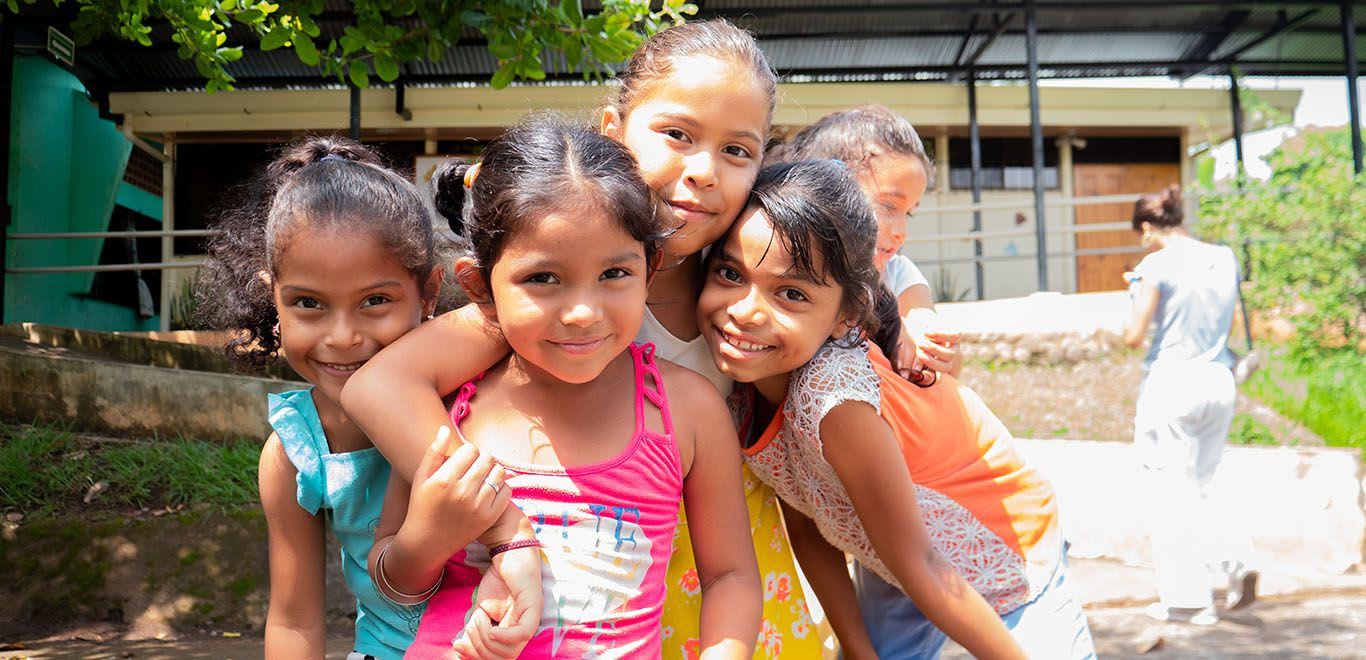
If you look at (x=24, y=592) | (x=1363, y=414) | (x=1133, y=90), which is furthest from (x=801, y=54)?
(x=24, y=592)

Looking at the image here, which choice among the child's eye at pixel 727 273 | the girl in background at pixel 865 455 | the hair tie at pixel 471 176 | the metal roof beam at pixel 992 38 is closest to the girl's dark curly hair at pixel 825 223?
the girl in background at pixel 865 455

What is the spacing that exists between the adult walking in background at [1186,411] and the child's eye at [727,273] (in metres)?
3.52

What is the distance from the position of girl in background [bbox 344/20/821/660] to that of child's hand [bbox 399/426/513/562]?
184mm

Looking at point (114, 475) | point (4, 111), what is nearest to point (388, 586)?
point (114, 475)

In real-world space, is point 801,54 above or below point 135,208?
above

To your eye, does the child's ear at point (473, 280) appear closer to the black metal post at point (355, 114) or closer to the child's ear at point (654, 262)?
the child's ear at point (654, 262)

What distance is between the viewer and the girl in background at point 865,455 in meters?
1.61

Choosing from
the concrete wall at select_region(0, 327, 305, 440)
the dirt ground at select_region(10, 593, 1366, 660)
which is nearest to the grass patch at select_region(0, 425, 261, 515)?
the concrete wall at select_region(0, 327, 305, 440)

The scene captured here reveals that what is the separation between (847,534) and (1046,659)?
0.44 metres

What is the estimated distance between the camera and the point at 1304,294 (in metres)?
7.00

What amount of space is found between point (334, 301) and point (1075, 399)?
6.38m

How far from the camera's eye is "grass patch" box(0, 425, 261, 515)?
4.05 metres

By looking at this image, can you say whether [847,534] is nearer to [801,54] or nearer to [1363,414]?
[1363,414]

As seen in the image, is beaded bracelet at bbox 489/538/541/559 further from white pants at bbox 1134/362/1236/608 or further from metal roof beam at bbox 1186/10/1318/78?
metal roof beam at bbox 1186/10/1318/78
